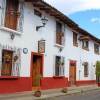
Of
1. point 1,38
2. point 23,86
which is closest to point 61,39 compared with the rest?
point 23,86

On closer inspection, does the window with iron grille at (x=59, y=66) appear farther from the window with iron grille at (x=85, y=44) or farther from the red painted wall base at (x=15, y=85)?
the window with iron grille at (x=85, y=44)

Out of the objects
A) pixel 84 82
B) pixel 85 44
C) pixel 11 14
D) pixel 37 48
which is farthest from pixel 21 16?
pixel 85 44

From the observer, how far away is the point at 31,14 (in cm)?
2234

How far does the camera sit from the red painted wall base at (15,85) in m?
19.0

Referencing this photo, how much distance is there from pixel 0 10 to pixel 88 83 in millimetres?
19186

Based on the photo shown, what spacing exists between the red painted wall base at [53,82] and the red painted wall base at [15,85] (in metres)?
2.34

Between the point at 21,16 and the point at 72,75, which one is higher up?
the point at 21,16

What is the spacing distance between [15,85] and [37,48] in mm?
3627

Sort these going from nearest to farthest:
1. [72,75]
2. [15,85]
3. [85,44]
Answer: [15,85] → [72,75] → [85,44]

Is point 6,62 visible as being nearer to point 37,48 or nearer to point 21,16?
point 21,16

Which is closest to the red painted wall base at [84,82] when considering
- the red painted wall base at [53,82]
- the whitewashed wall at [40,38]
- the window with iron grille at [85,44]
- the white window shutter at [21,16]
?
the whitewashed wall at [40,38]

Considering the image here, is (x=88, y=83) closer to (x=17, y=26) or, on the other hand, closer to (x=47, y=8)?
(x=47, y=8)

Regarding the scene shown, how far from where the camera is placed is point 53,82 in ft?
84.9

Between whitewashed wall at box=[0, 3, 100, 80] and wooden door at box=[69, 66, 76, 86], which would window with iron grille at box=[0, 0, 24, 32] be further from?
wooden door at box=[69, 66, 76, 86]
